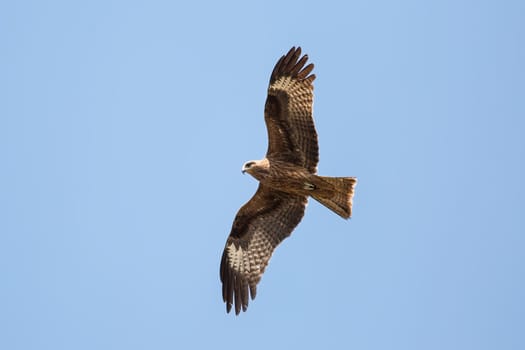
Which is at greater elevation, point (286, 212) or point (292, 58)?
point (292, 58)

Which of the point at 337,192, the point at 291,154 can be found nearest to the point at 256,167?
the point at 291,154

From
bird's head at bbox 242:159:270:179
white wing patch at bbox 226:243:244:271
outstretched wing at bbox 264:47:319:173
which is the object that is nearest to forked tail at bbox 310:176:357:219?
outstretched wing at bbox 264:47:319:173

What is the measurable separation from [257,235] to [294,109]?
2.41 meters

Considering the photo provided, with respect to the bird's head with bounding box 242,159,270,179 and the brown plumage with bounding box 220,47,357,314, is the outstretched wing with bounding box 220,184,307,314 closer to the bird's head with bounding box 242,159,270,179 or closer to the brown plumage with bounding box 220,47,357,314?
the brown plumage with bounding box 220,47,357,314

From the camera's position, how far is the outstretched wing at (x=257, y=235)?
14.4 meters

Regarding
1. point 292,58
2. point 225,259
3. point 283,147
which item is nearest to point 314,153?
point 283,147

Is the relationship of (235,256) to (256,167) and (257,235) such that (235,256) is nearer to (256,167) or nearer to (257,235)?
(257,235)

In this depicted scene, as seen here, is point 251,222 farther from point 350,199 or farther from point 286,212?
point 350,199

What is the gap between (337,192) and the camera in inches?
537

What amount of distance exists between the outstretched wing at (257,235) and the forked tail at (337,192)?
73 cm

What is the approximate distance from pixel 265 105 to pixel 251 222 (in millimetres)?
2189

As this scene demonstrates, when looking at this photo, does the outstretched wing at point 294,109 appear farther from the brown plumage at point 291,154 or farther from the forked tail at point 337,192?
the forked tail at point 337,192

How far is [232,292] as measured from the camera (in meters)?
14.3

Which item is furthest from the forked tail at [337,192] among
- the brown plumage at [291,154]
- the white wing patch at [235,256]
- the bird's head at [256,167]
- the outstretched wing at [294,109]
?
the white wing patch at [235,256]
